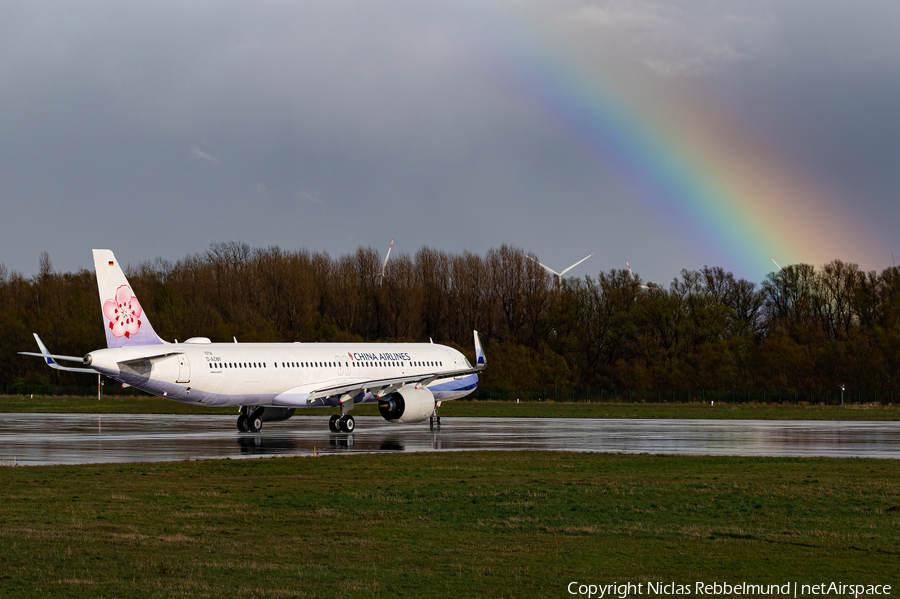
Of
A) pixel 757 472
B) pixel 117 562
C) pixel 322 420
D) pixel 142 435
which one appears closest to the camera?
pixel 117 562

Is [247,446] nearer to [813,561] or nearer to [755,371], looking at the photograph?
[813,561]

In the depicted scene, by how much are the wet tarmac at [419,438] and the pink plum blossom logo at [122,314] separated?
4.15 metres

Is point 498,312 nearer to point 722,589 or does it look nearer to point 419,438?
point 419,438

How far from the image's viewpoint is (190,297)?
109m

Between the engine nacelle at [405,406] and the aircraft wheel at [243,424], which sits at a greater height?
the engine nacelle at [405,406]

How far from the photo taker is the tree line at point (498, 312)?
322 ft

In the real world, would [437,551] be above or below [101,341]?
below

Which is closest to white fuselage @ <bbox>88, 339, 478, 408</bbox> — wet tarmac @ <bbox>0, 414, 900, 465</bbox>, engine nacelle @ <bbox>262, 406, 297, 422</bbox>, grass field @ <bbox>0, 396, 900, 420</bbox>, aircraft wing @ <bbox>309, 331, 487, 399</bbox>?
aircraft wing @ <bbox>309, 331, 487, 399</bbox>

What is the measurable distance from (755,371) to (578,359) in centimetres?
2150

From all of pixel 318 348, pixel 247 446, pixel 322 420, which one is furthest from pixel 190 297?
pixel 247 446

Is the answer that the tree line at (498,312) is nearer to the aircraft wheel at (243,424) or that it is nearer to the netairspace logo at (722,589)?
the aircraft wheel at (243,424)

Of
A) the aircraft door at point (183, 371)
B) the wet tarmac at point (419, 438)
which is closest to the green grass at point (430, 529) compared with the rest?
the wet tarmac at point (419, 438)

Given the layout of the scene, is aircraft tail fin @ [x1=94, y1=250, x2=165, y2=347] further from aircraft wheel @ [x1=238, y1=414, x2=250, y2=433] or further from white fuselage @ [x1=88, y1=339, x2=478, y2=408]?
aircraft wheel @ [x1=238, y1=414, x2=250, y2=433]

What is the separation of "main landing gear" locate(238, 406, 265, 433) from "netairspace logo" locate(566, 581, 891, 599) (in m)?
32.8
